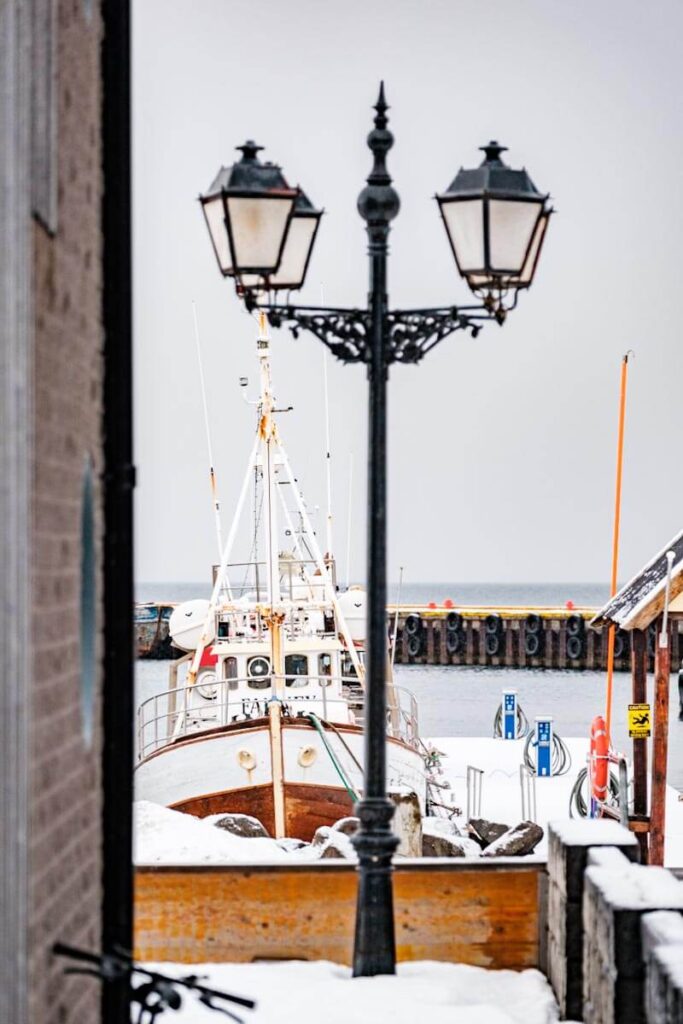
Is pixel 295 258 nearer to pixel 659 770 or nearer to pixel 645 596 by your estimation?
pixel 645 596

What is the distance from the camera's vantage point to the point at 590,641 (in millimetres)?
91875

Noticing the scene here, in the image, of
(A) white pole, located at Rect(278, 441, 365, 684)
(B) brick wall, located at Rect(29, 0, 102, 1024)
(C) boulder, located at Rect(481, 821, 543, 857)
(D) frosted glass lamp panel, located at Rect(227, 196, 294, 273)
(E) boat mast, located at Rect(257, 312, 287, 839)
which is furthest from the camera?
(A) white pole, located at Rect(278, 441, 365, 684)

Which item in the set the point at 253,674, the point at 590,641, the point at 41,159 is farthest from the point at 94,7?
the point at 590,641

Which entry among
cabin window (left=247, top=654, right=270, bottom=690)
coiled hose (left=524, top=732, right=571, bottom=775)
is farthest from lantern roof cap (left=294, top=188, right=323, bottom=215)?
coiled hose (left=524, top=732, right=571, bottom=775)

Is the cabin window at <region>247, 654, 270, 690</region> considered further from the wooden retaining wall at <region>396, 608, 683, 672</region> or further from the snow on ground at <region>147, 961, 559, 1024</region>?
the wooden retaining wall at <region>396, 608, 683, 672</region>

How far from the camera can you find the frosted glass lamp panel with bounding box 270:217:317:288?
830cm

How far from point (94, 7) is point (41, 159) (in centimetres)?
140

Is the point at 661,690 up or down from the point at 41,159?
down

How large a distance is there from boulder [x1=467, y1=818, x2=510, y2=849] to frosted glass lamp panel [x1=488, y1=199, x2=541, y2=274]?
13966mm

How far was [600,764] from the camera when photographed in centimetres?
2200

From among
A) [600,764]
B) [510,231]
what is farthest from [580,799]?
[510,231]

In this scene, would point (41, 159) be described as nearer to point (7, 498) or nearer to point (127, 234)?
point (7, 498)

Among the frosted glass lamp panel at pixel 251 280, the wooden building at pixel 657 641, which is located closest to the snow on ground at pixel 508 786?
the wooden building at pixel 657 641

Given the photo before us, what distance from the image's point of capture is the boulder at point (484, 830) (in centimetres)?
2134
